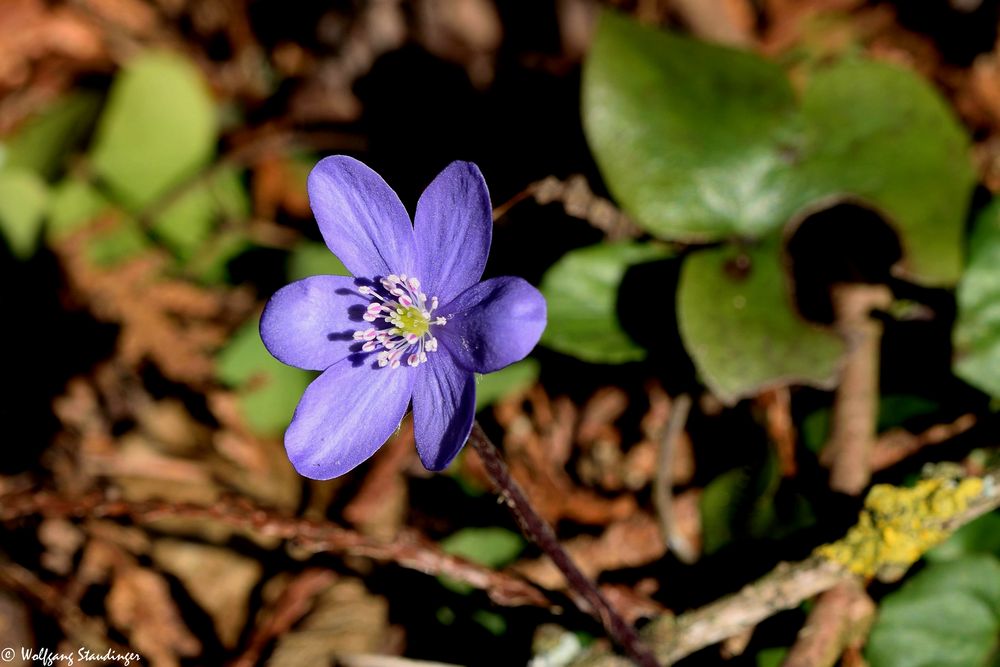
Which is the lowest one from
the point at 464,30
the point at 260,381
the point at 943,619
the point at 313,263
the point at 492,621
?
the point at 943,619

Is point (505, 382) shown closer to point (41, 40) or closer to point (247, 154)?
point (247, 154)

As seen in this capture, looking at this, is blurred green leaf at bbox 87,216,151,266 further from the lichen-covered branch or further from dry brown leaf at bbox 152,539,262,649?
the lichen-covered branch

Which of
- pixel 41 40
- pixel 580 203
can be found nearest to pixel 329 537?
pixel 580 203

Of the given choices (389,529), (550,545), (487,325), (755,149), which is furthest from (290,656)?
(755,149)

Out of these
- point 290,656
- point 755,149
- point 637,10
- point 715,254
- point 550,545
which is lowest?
point 290,656

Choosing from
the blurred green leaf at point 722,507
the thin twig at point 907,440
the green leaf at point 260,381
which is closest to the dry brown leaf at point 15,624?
the green leaf at point 260,381

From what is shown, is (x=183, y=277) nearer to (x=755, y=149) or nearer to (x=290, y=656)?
(x=290, y=656)
